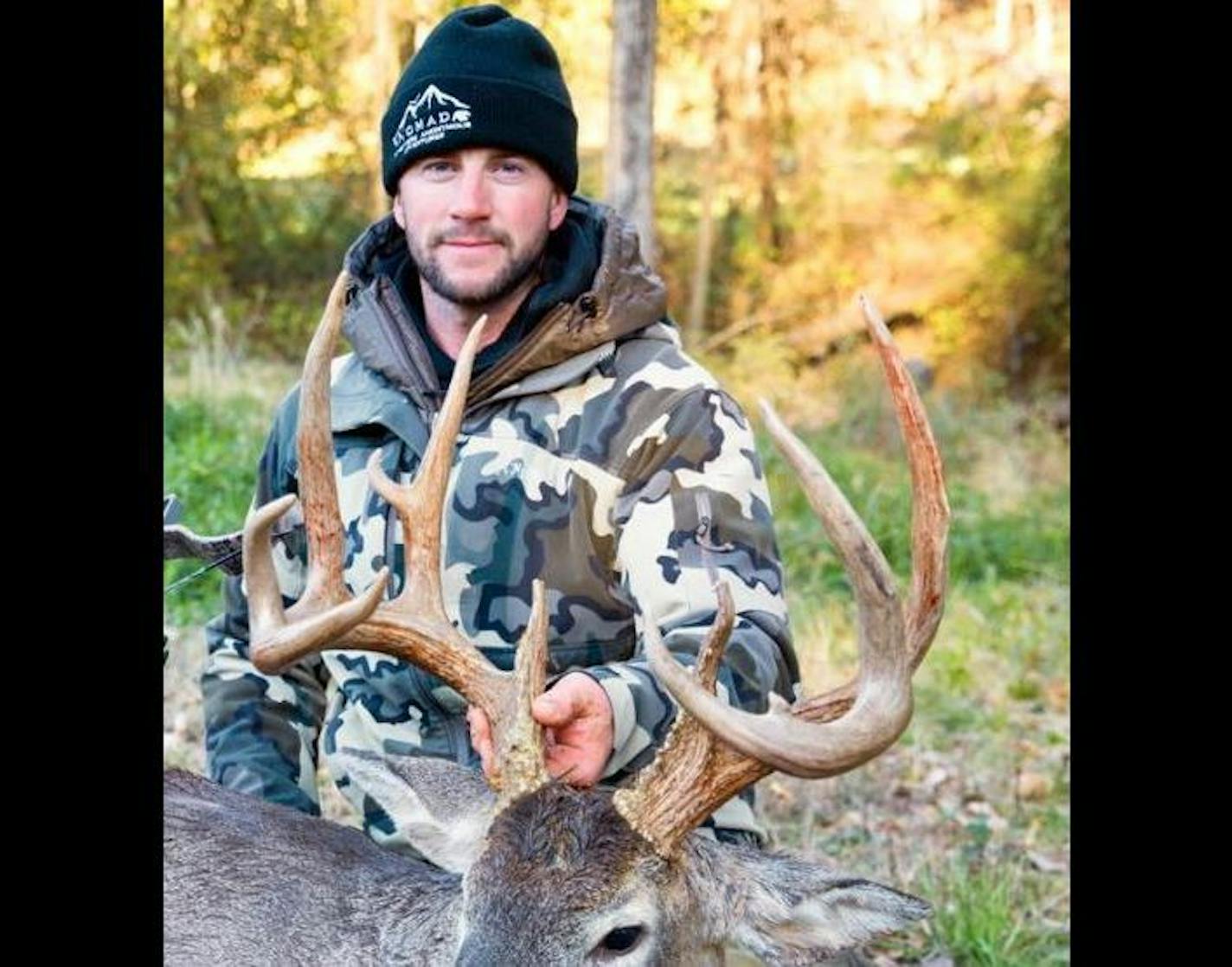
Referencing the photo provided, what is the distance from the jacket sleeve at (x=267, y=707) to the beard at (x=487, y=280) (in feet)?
1.68

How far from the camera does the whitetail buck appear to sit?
329cm

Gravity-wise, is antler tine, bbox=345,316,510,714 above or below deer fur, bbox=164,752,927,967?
above

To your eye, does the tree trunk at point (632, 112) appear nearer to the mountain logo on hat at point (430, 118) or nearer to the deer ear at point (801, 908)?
the mountain logo on hat at point (430, 118)

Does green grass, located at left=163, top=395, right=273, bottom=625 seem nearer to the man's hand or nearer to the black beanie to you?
the black beanie

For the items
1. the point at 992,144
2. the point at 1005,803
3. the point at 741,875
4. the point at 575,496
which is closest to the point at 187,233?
the point at 992,144

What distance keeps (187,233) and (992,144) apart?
7.43 metres

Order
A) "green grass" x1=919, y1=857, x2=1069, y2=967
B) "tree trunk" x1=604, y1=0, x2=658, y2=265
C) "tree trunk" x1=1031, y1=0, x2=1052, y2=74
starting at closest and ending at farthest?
"green grass" x1=919, y1=857, x2=1069, y2=967
"tree trunk" x1=604, y1=0, x2=658, y2=265
"tree trunk" x1=1031, y1=0, x2=1052, y2=74

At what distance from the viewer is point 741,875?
143 inches

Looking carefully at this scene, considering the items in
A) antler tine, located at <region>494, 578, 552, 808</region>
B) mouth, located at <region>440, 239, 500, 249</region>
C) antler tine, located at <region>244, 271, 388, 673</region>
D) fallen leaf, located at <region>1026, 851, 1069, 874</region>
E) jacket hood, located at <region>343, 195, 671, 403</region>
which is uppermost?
mouth, located at <region>440, 239, 500, 249</region>

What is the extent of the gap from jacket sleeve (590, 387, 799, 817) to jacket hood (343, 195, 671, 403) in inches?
11.5

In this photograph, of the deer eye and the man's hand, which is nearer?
the deer eye

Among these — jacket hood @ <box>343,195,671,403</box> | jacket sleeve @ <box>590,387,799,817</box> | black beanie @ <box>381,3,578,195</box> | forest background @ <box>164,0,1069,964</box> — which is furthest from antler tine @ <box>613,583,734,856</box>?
forest background @ <box>164,0,1069,964</box>
